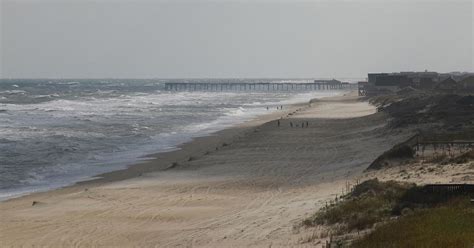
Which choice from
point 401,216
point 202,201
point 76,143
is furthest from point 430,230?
point 76,143

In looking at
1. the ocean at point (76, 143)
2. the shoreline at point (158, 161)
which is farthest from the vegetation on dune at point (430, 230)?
the ocean at point (76, 143)

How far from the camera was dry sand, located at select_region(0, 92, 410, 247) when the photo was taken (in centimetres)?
1287

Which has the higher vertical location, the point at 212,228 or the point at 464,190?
the point at 464,190

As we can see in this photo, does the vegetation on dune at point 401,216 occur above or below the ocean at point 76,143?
above

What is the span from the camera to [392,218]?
37.9 feet

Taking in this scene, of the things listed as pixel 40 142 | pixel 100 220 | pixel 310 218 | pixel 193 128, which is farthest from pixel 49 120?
pixel 310 218

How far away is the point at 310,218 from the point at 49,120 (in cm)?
4004

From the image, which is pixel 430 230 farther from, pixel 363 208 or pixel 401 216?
pixel 363 208

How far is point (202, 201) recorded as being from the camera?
16797mm

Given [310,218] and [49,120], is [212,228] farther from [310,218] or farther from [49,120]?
[49,120]

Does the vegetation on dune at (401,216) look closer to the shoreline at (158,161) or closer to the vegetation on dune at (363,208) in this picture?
the vegetation on dune at (363,208)

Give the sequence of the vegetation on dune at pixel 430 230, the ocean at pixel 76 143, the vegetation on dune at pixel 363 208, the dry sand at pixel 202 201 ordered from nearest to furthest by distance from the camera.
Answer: the vegetation on dune at pixel 430 230, the vegetation on dune at pixel 363 208, the dry sand at pixel 202 201, the ocean at pixel 76 143

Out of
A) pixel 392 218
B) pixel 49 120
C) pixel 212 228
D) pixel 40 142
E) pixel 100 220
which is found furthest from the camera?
pixel 49 120

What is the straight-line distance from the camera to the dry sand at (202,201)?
12.9 m
